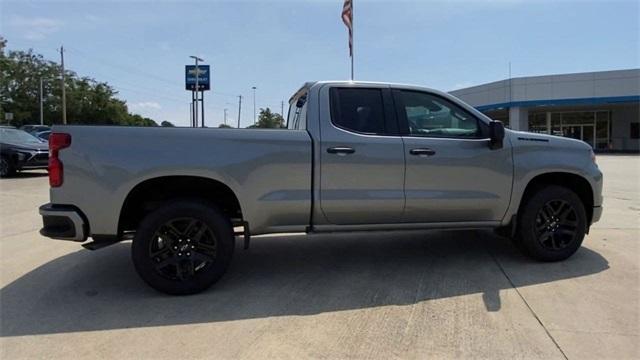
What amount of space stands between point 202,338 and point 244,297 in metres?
0.89

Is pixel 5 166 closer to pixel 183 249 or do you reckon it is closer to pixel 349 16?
pixel 349 16

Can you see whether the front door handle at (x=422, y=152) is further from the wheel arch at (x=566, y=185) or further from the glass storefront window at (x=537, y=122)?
the glass storefront window at (x=537, y=122)

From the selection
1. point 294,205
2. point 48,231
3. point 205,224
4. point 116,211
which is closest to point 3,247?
point 48,231

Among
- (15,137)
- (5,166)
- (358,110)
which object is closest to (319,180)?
(358,110)

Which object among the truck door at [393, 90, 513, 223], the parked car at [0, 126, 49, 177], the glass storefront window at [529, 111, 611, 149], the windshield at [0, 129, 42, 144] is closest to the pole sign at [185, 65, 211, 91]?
the windshield at [0, 129, 42, 144]

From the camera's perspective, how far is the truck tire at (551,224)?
17.9 ft

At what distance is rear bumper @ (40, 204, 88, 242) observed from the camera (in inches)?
173

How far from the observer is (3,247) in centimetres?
639

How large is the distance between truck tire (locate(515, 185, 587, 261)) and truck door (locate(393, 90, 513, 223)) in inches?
13.6

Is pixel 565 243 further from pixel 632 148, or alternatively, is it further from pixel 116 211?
pixel 632 148

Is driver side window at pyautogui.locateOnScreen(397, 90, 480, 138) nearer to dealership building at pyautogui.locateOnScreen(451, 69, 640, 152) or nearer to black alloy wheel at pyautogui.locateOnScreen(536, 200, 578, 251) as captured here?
black alloy wheel at pyautogui.locateOnScreen(536, 200, 578, 251)

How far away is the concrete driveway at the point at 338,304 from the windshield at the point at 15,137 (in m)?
11.1

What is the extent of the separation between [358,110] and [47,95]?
77.8 m

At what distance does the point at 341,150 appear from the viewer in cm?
482
